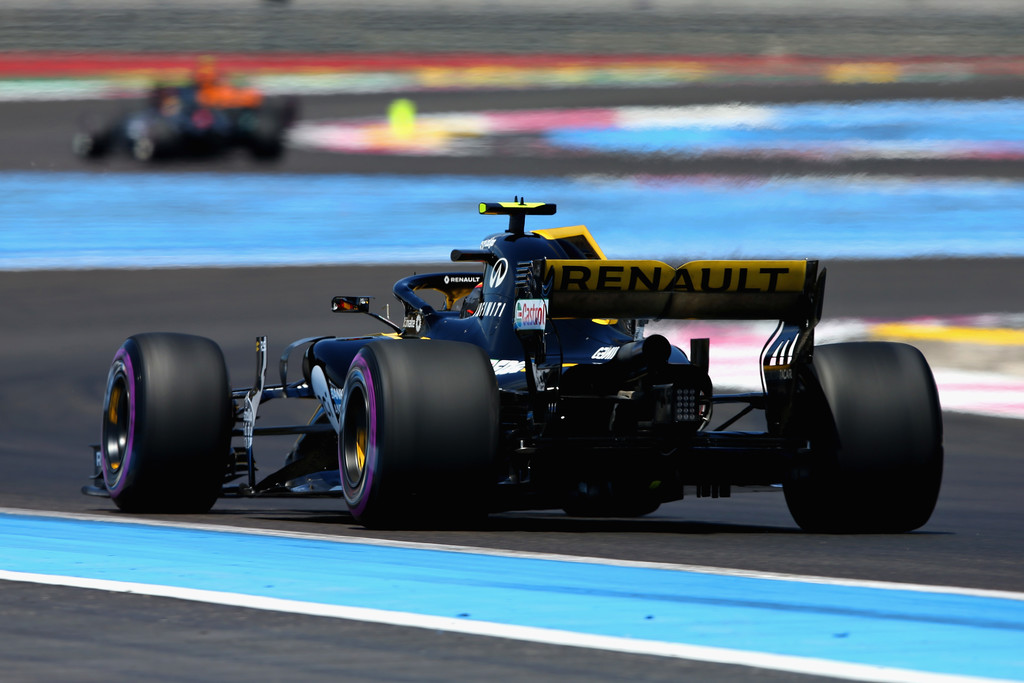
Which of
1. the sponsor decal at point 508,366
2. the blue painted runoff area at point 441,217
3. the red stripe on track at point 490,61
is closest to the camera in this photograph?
the sponsor decal at point 508,366

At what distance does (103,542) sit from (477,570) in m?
2.14

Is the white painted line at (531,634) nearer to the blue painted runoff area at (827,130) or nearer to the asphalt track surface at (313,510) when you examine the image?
the asphalt track surface at (313,510)

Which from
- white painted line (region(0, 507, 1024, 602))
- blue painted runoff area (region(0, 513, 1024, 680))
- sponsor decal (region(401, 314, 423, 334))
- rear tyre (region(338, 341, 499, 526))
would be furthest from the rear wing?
sponsor decal (region(401, 314, 423, 334))

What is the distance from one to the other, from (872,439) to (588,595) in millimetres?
3081

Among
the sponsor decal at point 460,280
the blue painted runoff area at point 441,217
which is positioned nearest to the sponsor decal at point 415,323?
the sponsor decal at point 460,280

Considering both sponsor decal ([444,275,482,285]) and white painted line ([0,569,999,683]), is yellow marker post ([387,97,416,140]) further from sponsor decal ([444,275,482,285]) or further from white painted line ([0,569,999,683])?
white painted line ([0,569,999,683])

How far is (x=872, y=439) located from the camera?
9695 millimetres

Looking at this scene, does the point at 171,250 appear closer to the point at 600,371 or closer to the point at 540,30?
the point at 540,30

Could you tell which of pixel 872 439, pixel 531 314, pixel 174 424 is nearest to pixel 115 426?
pixel 174 424

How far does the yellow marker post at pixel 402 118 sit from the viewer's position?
3525cm

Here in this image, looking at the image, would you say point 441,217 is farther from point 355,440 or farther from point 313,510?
point 355,440

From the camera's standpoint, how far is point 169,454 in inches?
411

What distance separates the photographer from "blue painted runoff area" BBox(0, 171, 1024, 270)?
27844 mm

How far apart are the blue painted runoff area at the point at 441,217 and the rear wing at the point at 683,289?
57.5 ft
